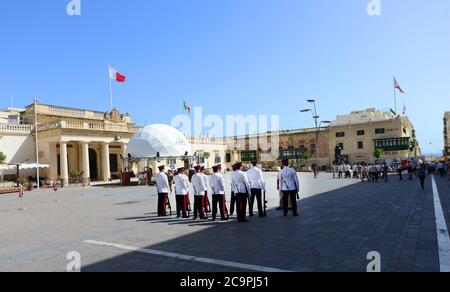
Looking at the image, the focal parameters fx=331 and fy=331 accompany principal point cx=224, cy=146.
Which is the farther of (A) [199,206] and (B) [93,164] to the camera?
(B) [93,164]

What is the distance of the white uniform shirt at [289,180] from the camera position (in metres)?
9.94

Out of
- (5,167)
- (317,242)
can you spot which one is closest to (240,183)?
(317,242)

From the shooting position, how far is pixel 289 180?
998 cm

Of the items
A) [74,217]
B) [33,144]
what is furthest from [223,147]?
[74,217]

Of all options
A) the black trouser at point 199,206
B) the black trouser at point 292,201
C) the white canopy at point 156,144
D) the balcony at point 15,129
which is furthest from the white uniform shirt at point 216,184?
the balcony at point 15,129

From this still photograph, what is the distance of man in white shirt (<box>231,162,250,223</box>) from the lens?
9.30 meters

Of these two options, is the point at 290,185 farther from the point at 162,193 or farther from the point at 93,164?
the point at 93,164

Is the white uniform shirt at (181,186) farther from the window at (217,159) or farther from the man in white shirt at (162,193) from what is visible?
the window at (217,159)

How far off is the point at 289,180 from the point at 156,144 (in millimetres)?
21656

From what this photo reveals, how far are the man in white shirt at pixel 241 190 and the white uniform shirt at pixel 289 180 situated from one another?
3.88 feet

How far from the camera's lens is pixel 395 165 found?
4597cm
